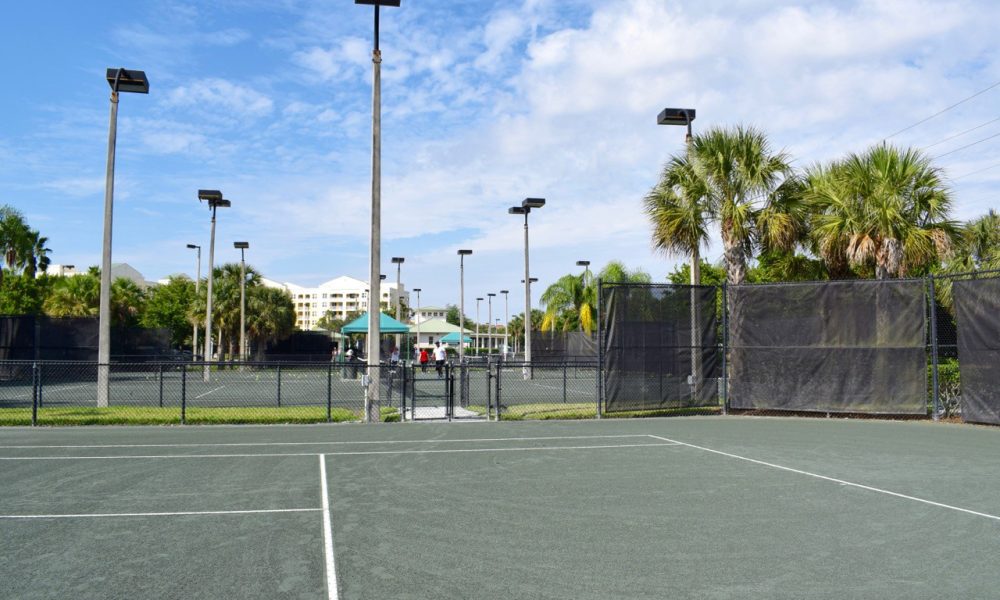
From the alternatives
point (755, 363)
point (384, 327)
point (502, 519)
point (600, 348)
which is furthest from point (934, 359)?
point (384, 327)

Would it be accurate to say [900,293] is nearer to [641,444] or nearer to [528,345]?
[641,444]

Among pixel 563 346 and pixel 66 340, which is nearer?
pixel 66 340

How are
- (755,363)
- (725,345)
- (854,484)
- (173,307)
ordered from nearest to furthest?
(854,484) < (755,363) < (725,345) < (173,307)

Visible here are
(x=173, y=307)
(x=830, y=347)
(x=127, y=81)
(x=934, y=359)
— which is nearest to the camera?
(x=934, y=359)

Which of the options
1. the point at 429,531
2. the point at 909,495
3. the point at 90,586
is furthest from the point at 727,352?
the point at 90,586

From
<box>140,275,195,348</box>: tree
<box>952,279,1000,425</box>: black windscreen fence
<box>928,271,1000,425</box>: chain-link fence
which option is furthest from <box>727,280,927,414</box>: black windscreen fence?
<box>140,275,195,348</box>: tree

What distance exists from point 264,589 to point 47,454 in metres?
8.41

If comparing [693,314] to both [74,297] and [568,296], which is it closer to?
[568,296]

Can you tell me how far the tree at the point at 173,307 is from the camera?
58531 millimetres

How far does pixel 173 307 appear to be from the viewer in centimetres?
5916

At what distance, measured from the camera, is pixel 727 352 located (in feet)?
60.5

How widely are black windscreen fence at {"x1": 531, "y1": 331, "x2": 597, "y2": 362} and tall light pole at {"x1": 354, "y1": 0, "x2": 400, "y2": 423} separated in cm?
2059

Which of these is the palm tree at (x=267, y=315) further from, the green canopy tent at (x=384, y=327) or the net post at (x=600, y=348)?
the net post at (x=600, y=348)

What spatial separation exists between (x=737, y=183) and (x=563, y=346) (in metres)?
28.6
